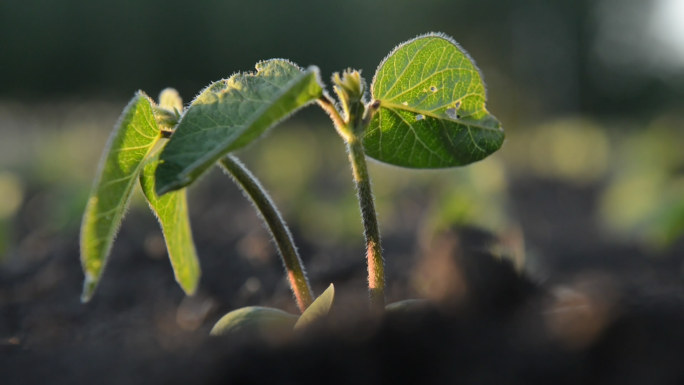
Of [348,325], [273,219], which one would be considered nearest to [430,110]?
[273,219]

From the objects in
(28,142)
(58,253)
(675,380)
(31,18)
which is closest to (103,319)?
(58,253)

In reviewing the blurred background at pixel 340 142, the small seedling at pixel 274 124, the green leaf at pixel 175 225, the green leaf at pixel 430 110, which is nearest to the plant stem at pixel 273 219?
the small seedling at pixel 274 124

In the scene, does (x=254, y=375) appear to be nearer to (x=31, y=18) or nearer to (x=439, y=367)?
(x=439, y=367)

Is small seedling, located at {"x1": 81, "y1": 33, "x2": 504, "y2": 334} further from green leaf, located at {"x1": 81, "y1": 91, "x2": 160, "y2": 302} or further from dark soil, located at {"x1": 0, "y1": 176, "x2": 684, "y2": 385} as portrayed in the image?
dark soil, located at {"x1": 0, "y1": 176, "x2": 684, "y2": 385}

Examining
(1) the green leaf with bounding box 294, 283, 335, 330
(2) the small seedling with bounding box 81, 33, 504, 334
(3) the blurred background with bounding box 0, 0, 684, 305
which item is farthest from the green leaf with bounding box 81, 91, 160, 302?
(3) the blurred background with bounding box 0, 0, 684, 305

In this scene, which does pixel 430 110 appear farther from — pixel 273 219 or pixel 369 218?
pixel 273 219
